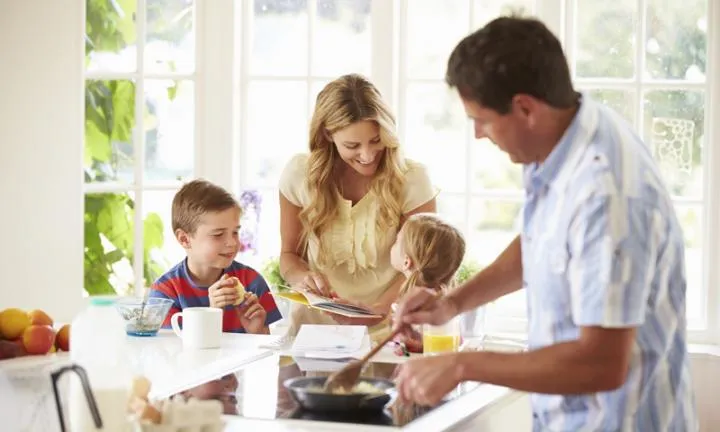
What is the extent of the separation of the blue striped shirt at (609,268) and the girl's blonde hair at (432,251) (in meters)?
0.92

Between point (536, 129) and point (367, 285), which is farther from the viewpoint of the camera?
point (367, 285)

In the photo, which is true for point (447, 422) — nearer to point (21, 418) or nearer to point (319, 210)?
point (21, 418)

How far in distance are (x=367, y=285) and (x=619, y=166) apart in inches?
65.6

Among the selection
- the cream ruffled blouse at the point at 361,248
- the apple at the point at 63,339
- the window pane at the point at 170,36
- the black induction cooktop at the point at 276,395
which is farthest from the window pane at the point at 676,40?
the apple at the point at 63,339

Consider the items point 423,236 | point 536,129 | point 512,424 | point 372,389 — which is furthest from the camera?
point 423,236

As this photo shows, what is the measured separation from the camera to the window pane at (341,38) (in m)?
4.68

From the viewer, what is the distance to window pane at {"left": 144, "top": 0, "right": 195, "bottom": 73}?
186 inches

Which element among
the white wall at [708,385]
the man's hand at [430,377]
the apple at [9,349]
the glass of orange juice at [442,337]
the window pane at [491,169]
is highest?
the window pane at [491,169]

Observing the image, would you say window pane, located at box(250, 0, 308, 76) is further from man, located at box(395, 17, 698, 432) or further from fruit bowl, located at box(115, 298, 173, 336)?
man, located at box(395, 17, 698, 432)

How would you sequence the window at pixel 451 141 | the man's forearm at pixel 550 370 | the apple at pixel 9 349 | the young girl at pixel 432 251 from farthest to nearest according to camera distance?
1. the window at pixel 451 141
2. the young girl at pixel 432 251
3. the apple at pixel 9 349
4. the man's forearm at pixel 550 370

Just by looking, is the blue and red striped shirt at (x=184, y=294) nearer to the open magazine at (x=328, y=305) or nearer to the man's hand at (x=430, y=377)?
the open magazine at (x=328, y=305)

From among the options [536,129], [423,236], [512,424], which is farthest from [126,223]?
[536,129]

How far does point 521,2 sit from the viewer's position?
15.0 ft

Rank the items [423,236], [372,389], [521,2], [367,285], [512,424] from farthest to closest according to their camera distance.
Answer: [521,2], [367,285], [423,236], [512,424], [372,389]
